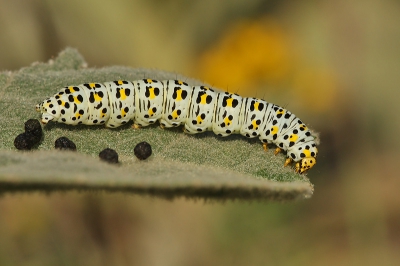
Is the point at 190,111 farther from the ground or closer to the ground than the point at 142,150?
farther from the ground

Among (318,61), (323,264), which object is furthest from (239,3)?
(323,264)

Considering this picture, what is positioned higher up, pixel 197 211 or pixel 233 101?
pixel 233 101

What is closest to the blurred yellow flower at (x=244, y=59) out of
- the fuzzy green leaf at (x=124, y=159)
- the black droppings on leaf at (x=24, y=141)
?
the fuzzy green leaf at (x=124, y=159)

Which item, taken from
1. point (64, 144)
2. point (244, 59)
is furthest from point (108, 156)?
point (244, 59)

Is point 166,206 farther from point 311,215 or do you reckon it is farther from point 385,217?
point 385,217

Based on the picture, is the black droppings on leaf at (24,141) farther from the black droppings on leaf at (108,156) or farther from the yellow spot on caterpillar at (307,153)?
the yellow spot on caterpillar at (307,153)

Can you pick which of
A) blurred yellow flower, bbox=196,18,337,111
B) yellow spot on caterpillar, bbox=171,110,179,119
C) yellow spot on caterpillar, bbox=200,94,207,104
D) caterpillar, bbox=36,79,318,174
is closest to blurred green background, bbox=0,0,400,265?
blurred yellow flower, bbox=196,18,337,111

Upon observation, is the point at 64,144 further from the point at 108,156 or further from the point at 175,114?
the point at 175,114

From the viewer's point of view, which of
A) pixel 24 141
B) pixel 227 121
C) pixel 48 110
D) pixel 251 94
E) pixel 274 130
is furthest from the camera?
pixel 251 94
